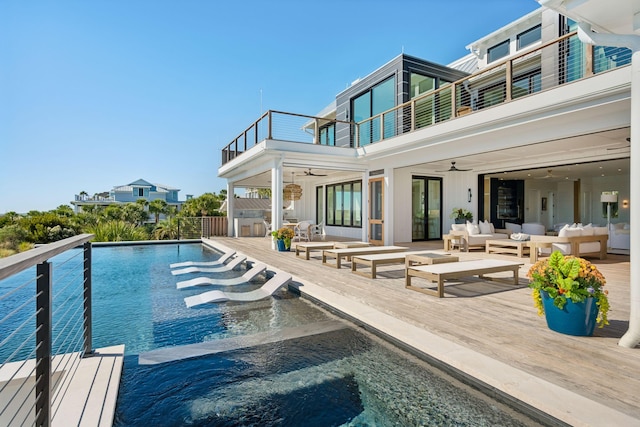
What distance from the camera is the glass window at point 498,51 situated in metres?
14.1

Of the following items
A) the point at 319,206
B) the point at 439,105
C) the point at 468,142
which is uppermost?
the point at 439,105

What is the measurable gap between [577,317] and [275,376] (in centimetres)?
311

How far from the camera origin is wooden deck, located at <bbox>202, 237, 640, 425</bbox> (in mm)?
2578

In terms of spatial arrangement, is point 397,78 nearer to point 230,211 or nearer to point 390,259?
point 390,259

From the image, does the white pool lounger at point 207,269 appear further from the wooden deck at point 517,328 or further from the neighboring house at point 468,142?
the neighboring house at point 468,142

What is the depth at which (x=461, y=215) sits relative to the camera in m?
13.3

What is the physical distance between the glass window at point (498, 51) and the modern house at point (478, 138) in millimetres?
51

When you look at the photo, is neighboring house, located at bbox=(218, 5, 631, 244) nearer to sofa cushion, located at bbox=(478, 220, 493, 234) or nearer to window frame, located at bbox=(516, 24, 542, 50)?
window frame, located at bbox=(516, 24, 542, 50)

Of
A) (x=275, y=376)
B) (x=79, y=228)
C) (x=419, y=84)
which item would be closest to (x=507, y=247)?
(x=419, y=84)

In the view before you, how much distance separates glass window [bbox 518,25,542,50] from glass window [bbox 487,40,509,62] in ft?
1.85

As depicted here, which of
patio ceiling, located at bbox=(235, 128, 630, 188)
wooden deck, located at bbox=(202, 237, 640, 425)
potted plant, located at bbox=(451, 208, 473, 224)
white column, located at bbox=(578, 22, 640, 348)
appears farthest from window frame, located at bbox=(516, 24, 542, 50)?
white column, located at bbox=(578, 22, 640, 348)

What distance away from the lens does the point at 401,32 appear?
1472 centimetres

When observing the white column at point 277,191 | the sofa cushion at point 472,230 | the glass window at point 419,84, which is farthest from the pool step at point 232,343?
the glass window at point 419,84

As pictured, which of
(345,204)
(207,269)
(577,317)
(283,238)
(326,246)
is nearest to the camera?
(577,317)
